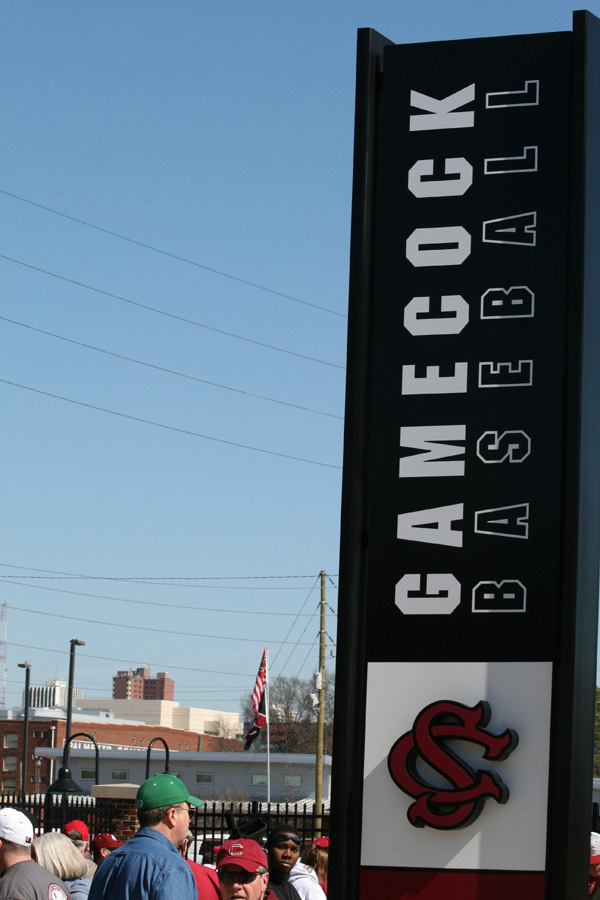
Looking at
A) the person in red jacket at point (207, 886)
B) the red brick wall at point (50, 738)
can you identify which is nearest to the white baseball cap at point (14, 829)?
the person in red jacket at point (207, 886)

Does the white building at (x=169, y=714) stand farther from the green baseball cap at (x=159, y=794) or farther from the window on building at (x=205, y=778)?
the green baseball cap at (x=159, y=794)

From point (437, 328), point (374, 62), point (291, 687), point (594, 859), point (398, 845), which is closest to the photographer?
point (398, 845)

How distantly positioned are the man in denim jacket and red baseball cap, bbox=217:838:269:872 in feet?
2.20

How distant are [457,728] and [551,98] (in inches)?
113

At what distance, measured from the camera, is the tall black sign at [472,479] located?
4.71m

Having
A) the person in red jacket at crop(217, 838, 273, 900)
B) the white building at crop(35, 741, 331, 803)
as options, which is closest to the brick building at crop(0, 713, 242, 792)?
the white building at crop(35, 741, 331, 803)

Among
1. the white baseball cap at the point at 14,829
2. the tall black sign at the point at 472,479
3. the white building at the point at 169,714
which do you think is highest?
the tall black sign at the point at 472,479

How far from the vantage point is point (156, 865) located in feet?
14.0

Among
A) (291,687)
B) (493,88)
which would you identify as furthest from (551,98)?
(291,687)

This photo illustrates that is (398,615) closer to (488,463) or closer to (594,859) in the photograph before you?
(488,463)

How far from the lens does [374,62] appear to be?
5.52 metres

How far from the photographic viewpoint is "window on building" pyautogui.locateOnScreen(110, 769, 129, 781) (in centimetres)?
4944

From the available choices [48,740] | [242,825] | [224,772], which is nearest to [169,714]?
[48,740]

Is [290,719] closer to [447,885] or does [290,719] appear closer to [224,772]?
[224,772]
